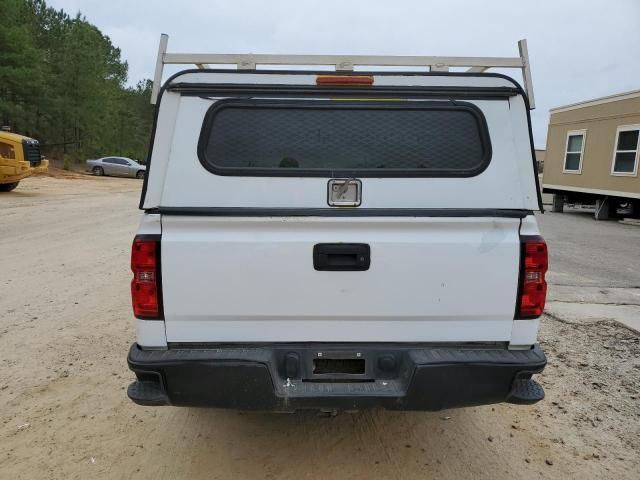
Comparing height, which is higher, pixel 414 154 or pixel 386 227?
pixel 414 154

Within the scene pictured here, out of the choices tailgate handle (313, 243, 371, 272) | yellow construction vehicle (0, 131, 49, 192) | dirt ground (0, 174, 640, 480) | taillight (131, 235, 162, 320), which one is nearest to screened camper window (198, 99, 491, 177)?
tailgate handle (313, 243, 371, 272)

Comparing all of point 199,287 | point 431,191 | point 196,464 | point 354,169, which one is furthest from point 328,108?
point 196,464

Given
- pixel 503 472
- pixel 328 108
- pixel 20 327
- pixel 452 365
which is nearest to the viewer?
pixel 452 365

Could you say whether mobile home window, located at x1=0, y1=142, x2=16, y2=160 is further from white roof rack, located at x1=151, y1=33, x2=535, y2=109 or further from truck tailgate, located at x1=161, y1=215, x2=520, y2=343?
truck tailgate, located at x1=161, y1=215, x2=520, y2=343

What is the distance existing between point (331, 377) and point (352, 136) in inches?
52.0

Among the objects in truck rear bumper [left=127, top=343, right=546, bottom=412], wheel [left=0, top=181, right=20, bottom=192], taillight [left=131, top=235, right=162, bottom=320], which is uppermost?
taillight [left=131, top=235, right=162, bottom=320]

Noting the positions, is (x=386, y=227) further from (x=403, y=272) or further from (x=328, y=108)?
(x=328, y=108)

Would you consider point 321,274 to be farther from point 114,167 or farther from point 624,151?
point 114,167

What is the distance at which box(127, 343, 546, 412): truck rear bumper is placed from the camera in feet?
8.14

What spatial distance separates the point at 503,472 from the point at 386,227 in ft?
5.43

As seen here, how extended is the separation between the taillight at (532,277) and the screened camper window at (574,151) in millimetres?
17289

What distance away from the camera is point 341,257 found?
2541mm

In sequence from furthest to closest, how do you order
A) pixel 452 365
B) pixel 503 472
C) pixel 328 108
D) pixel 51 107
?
pixel 51 107 → pixel 503 472 → pixel 328 108 → pixel 452 365

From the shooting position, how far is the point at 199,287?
2506 mm
